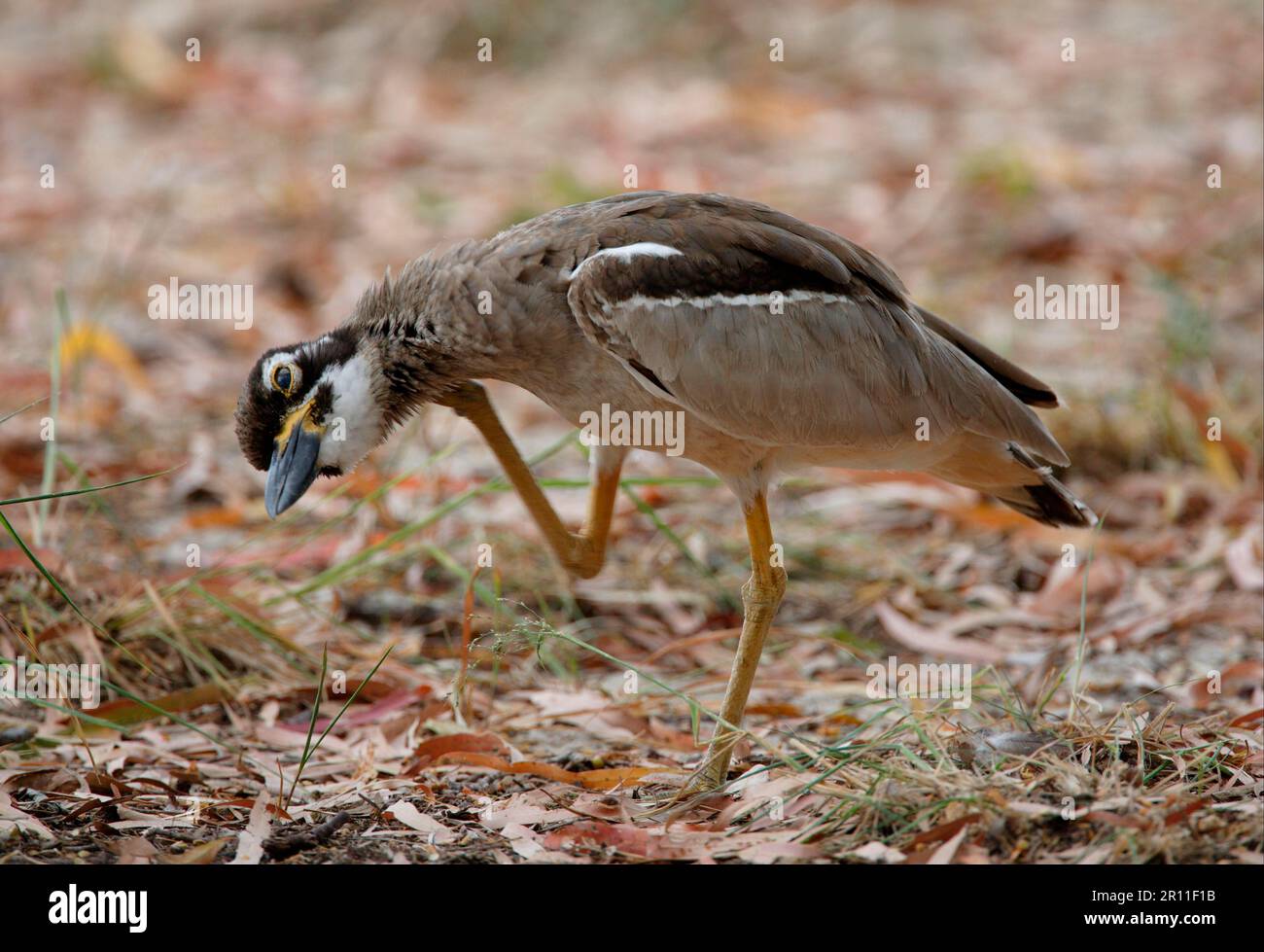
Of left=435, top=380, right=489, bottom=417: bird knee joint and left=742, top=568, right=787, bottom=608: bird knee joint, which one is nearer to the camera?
left=742, top=568, right=787, bottom=608: bird knee joint

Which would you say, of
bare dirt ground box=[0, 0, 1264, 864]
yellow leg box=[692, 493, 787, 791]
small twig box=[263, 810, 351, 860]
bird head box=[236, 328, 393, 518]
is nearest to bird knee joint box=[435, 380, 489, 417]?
bird head box=[236, 328, 393, 518]

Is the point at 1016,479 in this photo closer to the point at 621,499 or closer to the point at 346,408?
the point at 621,499

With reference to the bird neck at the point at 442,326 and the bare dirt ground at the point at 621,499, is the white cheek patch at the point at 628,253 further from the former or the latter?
the bare dirt ground at the point at 621,499

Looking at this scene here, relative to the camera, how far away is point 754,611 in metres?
4.31

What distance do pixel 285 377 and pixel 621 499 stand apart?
2275mm

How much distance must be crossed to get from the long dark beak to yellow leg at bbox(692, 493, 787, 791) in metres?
1.32

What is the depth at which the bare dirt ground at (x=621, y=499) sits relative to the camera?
3715mm

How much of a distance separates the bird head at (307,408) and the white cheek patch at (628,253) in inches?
26.0

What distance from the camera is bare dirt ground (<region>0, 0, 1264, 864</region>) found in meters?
3.71

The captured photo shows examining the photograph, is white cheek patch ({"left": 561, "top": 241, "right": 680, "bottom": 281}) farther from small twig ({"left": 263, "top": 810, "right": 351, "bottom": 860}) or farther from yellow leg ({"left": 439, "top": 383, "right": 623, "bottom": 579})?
small twig ({"left": 263, "top": 810, "right": 351, "bottom": 860})

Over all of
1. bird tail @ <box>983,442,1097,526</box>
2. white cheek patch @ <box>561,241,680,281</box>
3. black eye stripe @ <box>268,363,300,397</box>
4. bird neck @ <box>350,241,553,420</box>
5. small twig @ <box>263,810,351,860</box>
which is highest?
white cheek patch @ <box>561,241,680,281</box>

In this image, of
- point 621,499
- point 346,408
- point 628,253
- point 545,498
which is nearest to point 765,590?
point 545,498

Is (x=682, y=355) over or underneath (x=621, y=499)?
A: over
